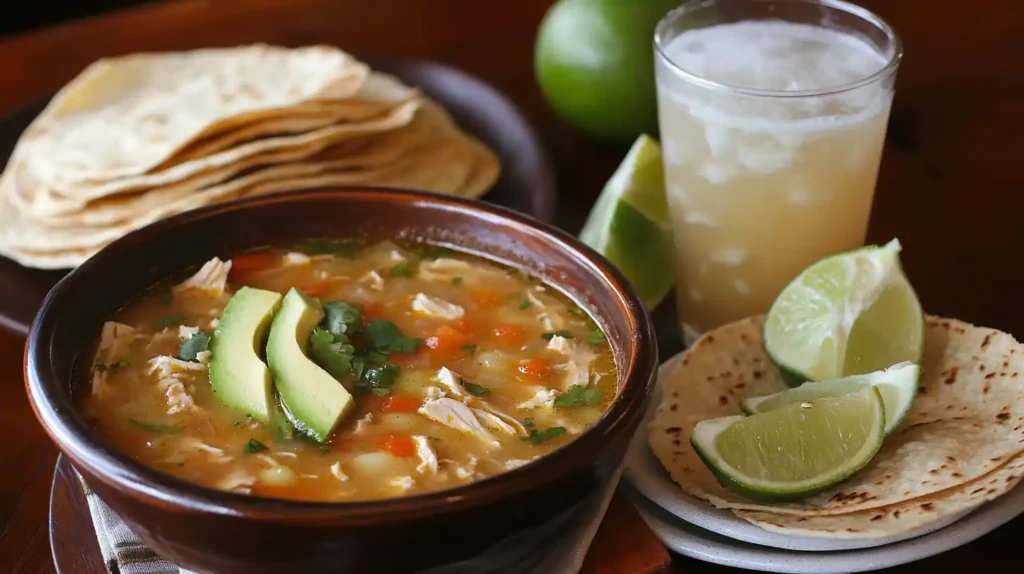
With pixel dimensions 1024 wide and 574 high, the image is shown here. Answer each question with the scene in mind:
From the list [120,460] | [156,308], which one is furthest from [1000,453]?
[156,308]

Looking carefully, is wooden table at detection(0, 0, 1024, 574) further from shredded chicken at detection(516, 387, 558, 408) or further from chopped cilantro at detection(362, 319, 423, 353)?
chopped cilantro at detection(362, 319, 423, 353)

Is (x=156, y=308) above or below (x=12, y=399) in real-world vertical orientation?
above

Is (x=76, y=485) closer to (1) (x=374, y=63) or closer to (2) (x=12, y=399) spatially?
(2) (x=12, y=399)

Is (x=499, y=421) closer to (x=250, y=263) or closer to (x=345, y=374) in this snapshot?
(x=345, y=374)

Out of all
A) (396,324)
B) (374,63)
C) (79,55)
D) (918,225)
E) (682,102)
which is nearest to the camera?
(396,324)

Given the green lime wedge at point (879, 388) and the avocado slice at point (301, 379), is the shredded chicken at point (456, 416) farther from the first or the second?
the green lime wedge at point (879, 388)

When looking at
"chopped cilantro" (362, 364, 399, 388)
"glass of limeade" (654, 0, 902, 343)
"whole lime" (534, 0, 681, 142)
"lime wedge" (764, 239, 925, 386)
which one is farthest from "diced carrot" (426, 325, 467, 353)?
"whole lime" (534, 0, 681, 142)

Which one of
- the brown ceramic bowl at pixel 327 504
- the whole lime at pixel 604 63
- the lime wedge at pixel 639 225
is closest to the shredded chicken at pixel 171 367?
the brown ceramic bowl at pixel 327 504
